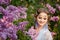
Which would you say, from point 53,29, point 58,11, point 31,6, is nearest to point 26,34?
point 31,6

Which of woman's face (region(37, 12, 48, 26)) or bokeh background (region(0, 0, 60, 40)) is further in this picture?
woman's face (region(37, 12, 48, 26))

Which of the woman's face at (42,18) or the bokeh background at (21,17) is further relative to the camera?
the woman's face at (42,18)

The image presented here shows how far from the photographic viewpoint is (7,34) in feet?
6.42

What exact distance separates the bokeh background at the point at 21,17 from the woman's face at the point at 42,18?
10 cm

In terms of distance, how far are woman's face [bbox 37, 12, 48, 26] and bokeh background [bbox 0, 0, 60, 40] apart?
0.10 meters

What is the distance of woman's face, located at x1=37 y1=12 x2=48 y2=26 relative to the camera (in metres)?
3.45

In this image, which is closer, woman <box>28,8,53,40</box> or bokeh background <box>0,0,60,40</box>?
bokeh background <box>0,0,60,40</box>

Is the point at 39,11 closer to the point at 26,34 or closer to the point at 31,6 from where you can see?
the point at 31,6

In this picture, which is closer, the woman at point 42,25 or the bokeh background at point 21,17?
the bokeh background at point 21,17

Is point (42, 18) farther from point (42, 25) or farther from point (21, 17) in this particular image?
point (21, 17)

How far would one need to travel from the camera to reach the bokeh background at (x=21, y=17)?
→ 6.66 ft

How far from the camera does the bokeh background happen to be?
203 centimetres

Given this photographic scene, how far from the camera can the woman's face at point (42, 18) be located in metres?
3.45

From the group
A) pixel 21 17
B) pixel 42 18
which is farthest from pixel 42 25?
pixel 21 17
